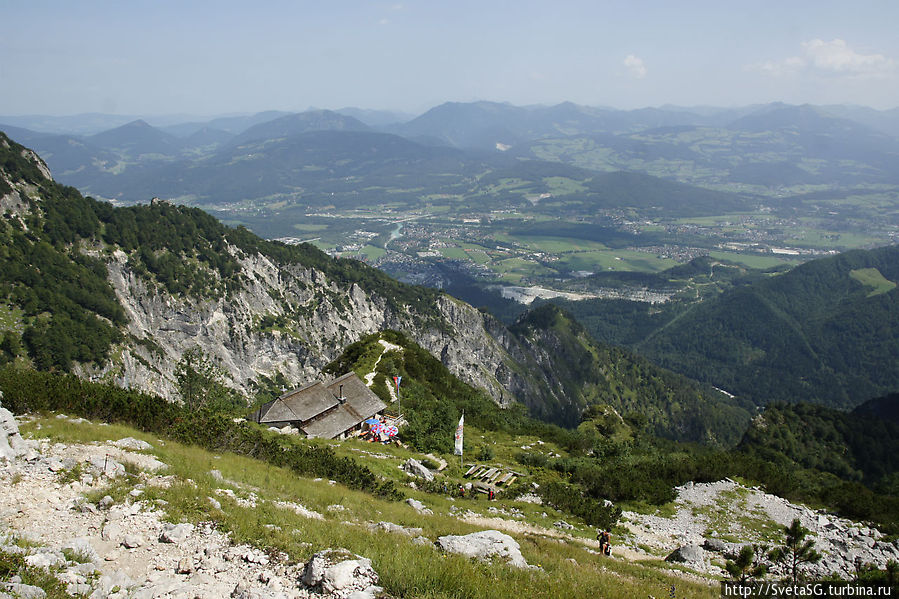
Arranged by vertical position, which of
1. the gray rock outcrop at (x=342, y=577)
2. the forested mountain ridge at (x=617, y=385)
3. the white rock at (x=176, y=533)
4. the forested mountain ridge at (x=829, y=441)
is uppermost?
the gray rock outcrop at (x=342, y=577)

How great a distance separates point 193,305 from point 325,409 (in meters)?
61.7

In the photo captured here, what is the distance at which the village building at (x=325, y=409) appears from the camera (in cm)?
4131

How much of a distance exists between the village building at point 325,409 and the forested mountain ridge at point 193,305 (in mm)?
33046

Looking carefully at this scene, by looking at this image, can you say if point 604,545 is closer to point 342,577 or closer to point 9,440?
point 342,577

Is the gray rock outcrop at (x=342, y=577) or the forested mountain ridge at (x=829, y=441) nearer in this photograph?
the gray rock outcrop at (x=342, y=577)

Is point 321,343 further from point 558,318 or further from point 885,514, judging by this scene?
point 885,514

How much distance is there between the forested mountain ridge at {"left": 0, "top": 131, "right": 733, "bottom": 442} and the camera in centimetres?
6594

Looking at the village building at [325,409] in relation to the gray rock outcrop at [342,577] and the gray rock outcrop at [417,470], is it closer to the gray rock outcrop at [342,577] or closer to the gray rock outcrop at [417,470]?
the gray rock outcrop at [417,470]

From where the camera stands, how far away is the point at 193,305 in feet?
304

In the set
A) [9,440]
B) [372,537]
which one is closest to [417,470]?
[372,537]

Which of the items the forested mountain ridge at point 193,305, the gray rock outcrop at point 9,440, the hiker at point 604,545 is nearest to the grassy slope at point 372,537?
the hiker at point 604,545

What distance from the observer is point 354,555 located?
537 inches

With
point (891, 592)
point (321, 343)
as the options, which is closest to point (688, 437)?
point (321, 343)

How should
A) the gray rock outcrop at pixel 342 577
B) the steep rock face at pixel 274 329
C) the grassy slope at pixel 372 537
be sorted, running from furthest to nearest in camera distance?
the steep rock face at pixel 274 329 → the grassy slope at pixel 372 537 → the gray rock outcrop at pixel 342 577
